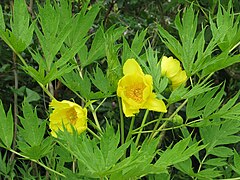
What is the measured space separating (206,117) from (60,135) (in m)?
0.26

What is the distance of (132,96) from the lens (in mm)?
801

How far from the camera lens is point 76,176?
3.13ft

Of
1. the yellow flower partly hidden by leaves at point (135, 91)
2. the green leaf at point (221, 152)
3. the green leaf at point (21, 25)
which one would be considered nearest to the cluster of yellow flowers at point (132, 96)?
the yellow flower partly hidden by leaves at point (135, 91)

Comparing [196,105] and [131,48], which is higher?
[131,48]

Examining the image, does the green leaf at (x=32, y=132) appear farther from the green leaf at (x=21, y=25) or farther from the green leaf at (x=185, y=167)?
the green leaf at (x=185, y=167)

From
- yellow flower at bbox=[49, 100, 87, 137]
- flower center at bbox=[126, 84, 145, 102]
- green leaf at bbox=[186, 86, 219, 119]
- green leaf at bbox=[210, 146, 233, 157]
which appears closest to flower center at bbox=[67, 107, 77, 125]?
yellow flower at bbox=[49, 100, 87, 137]

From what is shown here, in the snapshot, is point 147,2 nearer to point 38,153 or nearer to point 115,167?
point 38,153

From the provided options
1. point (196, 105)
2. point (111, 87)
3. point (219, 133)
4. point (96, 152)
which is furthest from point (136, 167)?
point (219, 133)

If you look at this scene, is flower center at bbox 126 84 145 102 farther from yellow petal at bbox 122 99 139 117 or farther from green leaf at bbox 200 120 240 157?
green leaf at bbox 200 120 240 157

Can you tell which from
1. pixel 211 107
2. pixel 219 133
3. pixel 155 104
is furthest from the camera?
pixel 219 133

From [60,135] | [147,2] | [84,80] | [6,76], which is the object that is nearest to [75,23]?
[84,80]

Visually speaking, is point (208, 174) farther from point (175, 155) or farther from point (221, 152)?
point (175, 155)

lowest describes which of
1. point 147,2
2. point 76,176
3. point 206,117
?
point 76,176

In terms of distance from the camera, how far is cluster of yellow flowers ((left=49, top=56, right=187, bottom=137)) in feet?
2.57
